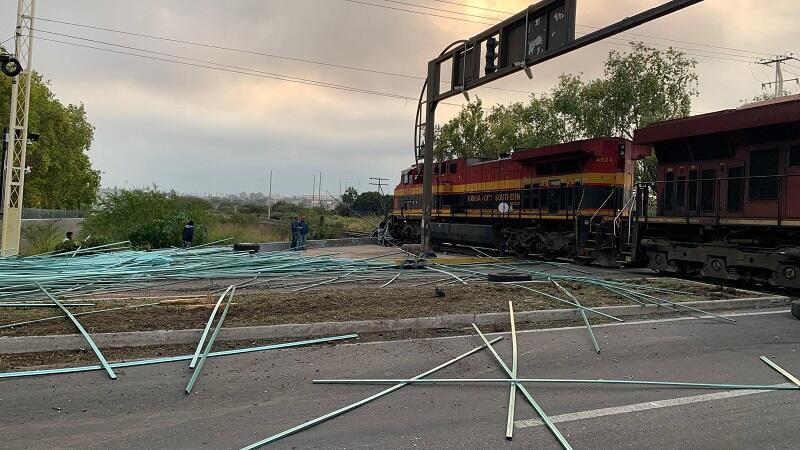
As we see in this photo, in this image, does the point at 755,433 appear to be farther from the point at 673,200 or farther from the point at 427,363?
the point at 673,200

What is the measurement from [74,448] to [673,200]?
44.8 feet

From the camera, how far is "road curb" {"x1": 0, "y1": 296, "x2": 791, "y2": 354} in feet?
20.3

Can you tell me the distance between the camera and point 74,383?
5.18 meters

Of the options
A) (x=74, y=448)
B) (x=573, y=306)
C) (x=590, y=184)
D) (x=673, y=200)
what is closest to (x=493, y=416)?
(x=74, y=448)

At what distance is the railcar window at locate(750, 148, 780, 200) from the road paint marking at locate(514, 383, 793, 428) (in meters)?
8.02

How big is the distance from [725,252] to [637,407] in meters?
9.12

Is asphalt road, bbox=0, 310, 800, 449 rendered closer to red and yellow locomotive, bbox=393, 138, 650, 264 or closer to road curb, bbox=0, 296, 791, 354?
road curb, bbox=0, 296, 791, 354

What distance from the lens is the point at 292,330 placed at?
7109mm

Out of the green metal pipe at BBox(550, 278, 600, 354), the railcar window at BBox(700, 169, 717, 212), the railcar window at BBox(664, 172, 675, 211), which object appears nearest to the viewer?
the green metal pipe at BBox(550, 278, 600, 354)

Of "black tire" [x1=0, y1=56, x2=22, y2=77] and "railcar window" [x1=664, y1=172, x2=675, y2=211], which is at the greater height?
"black tire" [x1=0, y1=56, x2=22, y2=77]

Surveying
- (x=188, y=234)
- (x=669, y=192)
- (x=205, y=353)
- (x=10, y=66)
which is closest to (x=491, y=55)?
(x=669, y=192)

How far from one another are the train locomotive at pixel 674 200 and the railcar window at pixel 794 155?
18 mm

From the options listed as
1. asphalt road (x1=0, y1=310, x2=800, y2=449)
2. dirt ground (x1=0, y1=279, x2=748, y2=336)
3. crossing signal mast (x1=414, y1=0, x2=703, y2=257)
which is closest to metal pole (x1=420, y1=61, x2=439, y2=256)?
crossing signal mast (x1=414, y1=0, x2=703, y2=257)

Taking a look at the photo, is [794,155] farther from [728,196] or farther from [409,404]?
[409,404]
